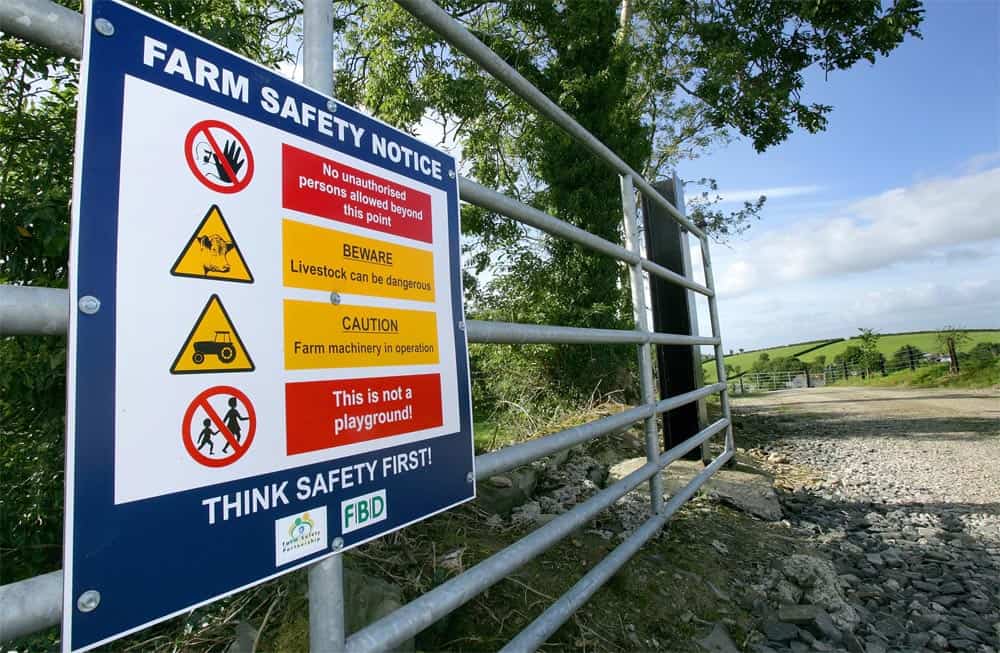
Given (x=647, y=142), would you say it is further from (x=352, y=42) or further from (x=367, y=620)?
(x=367, y=620)

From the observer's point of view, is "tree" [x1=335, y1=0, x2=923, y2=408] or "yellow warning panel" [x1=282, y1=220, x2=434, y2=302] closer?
Answer: "yellow warning panel" [x1=282, y1=220, x2=434, y2=302]

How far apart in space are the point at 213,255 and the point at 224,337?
13cm

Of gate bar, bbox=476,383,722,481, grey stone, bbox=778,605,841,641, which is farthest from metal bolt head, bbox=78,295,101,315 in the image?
grey stone, bbox=778,605,841,641

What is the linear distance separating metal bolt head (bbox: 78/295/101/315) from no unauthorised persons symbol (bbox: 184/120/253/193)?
9.5 inches

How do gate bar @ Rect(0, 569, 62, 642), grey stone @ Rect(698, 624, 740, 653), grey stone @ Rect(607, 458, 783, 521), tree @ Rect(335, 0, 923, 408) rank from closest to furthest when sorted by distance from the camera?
1. gate bar @ Rect(0, 569, 62, 642)
2. grey stone @ Rect(698, 624, 740, 653)
3. grey stone @ Rect(607, 458, 783, 521)
4. tree @ Rect(335, 0, 923, 408)

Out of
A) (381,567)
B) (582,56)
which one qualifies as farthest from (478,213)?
(381,567)

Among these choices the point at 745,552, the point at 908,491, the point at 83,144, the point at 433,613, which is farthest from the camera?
the point at 908,491

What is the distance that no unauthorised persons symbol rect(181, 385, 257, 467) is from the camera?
→ 766 millimetres

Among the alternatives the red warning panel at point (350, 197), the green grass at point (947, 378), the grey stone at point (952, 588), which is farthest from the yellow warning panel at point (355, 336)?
the green grass at point (947, 378)

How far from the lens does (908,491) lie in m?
4.38

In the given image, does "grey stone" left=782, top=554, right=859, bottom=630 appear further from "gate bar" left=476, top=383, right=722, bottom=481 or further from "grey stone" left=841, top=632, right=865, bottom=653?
"gate bar" left=476, top=383, right=722, bottom=481

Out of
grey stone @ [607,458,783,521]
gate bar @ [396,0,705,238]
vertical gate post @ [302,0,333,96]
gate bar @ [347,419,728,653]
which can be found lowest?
grey stone @ [607,458,783,521]

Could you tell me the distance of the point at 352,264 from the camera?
3.45ft

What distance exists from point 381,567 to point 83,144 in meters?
1.61
